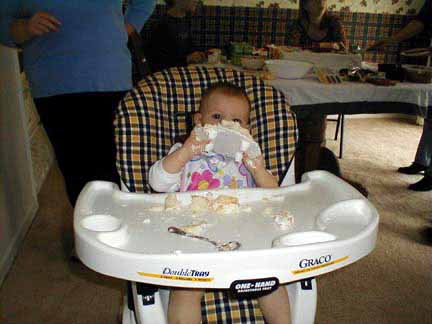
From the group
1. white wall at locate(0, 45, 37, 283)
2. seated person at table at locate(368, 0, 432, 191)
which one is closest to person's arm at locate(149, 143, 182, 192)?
white wall at locate(0, 45, 37, 283)

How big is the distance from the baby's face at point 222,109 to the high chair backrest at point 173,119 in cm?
6

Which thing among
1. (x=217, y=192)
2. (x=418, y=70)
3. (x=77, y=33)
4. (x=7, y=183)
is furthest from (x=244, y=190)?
(x=418, y=70)

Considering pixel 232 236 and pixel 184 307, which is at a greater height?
pixel 232 236

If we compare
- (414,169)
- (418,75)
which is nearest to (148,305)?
(418,75)

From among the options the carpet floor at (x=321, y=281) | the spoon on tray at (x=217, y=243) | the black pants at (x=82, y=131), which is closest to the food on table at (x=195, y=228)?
the spoon on tray at (x=217, y=243)

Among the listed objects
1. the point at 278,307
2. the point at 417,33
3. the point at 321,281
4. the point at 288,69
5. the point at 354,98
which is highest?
the point at 417,33

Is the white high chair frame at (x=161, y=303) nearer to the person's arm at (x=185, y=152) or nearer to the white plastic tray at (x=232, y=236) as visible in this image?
the white plastic tray at (x=232, y=236)

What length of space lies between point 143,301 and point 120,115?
51cm

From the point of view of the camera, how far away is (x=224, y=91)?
1.29 metres

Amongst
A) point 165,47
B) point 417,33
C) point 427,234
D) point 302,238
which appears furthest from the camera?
point 417,33

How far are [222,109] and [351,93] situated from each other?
106 cm

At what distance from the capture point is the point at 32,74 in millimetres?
1516

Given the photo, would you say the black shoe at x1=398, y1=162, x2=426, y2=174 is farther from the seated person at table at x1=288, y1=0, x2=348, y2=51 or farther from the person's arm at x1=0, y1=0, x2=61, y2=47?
the person's arm at x1=0, y1=0, x2=61, y2=47

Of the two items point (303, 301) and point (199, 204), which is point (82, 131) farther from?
point (303, 301)
